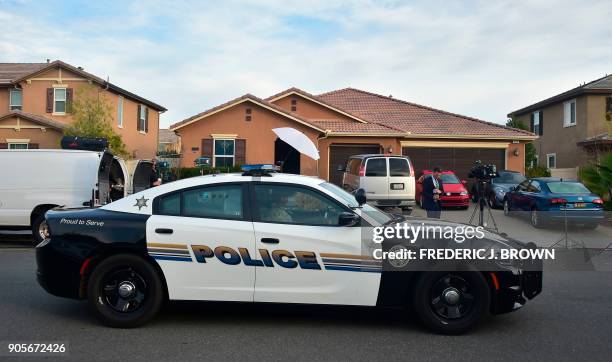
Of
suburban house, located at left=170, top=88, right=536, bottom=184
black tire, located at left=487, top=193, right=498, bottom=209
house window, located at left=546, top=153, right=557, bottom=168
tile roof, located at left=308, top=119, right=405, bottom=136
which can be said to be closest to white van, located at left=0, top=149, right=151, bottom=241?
suburban house, located at left=170, top=88, right=536, bottom=184

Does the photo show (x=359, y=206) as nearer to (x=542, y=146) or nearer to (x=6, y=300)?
(x=6, y=300)

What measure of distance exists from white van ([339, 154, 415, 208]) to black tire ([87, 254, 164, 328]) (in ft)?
36.2

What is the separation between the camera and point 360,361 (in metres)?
4.83

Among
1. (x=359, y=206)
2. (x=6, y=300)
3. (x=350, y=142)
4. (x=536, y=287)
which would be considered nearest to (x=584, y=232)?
(x=536, y=287)

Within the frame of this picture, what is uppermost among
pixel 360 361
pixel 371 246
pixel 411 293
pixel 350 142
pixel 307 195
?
pixel 350 142

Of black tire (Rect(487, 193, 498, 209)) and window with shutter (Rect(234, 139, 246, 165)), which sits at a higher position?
window with shutter (Rect(234, 139, 246, 165))

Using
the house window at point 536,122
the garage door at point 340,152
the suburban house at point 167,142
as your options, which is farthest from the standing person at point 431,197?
the suburban house at point 167,142

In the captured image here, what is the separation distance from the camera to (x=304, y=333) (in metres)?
5.64

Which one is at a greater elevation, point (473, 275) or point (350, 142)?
point (350, 142)

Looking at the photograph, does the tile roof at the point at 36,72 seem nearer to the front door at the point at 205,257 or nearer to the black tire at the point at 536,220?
the black tire at the point at 536,220

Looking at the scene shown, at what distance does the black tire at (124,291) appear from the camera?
18.7ft

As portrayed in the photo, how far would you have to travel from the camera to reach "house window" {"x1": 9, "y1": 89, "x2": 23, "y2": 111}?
28391mm

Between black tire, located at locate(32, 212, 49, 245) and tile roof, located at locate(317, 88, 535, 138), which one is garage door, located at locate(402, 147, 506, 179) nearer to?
tile roof, located at locate(317, 88, 535, 138)

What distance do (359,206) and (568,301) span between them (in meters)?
3.08
